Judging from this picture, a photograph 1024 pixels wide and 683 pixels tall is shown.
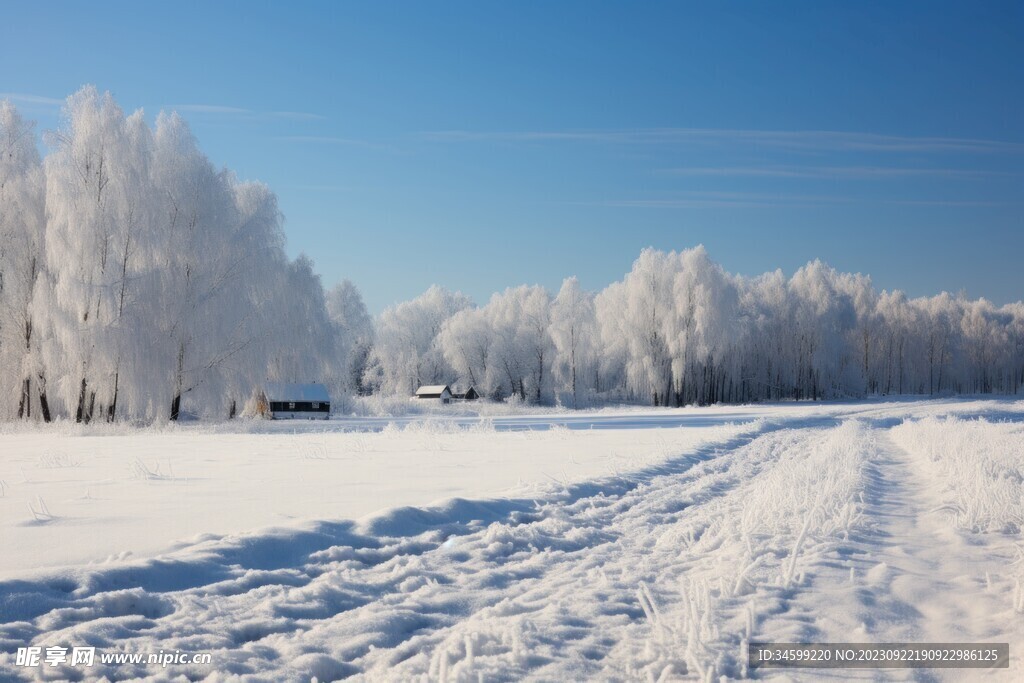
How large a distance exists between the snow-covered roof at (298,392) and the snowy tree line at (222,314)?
1.61 metres

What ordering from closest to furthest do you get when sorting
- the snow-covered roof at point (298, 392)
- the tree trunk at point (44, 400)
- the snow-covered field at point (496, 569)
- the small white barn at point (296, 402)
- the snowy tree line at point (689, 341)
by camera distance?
the snow-covered field at point (496, 569) < the tree trunk at point (44, 400) < the snow-covered roof at point (298, 392) < the small white barn at point (296, 402) < the snowy tree line at point (689, 341)

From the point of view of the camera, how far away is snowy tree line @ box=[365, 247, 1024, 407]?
57.3 meters

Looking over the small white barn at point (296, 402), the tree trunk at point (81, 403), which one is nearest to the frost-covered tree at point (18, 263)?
the tree trunk at point (81, 403)

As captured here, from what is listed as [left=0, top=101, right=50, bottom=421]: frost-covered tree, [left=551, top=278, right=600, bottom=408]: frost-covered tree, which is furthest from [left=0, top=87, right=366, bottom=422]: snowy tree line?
[left=551, top=278, right=600, bottom=408]: frost-covered tree

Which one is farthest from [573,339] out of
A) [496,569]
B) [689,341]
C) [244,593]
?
[244,593]

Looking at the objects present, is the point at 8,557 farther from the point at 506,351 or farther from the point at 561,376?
the point at 506,351

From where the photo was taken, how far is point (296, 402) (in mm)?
41781

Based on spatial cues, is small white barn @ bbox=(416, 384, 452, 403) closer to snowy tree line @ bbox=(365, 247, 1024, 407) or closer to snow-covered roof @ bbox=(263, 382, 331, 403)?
snowy tree line @ bbox=(365, 247, 1024, 407)

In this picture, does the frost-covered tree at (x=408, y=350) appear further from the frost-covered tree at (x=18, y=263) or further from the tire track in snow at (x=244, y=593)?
the tire track in snow at (x=244, y=593)

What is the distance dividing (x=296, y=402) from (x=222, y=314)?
46.2 feet

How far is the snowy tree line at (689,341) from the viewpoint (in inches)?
2256

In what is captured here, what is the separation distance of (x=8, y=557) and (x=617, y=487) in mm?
7542

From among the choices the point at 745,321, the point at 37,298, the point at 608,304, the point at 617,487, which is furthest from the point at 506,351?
the point at 617,487

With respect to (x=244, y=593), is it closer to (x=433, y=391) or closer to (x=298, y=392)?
(x=298, y=392)
